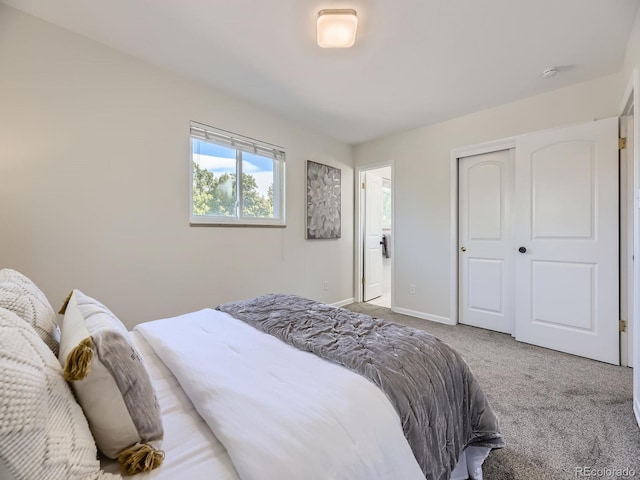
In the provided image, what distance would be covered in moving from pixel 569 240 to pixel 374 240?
2614 millimetres

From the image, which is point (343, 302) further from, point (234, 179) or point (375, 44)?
point (375, 44)

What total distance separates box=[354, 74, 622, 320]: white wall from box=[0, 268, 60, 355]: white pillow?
3.57 meters

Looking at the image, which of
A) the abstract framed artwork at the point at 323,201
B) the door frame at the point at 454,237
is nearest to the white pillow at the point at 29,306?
the abstract framed artwork at the point at 323,201

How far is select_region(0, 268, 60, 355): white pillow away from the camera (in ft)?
2.81

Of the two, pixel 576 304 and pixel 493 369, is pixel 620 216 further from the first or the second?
pixel 493 369

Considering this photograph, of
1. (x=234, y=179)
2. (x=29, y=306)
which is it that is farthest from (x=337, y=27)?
(x=29, y=306)

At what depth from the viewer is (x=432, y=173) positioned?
3.62 metres

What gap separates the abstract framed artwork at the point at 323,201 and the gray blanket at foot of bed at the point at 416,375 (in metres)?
2.28

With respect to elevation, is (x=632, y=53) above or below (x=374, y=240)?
above

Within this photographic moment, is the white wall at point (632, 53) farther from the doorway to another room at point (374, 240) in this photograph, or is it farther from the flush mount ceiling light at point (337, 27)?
the doorway to another room at point (374, 240)

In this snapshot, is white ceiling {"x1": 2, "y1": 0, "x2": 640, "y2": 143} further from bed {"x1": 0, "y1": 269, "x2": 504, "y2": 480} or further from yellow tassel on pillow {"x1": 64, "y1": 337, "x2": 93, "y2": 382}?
yellow tassel on pillow {"x1": 64, "y1": 337, "x2": 93, "y2": 382}

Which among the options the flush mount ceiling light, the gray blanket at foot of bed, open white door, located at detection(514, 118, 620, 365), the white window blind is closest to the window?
the white window blind

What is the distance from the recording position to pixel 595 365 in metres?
2.39

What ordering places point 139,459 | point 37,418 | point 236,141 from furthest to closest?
point 236,141 < point 139,459 < point 37,418
